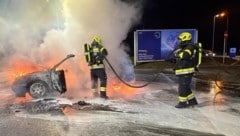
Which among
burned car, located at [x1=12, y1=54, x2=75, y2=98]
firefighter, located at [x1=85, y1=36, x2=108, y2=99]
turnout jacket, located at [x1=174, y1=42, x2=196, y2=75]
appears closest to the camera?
turnout jacket, located at [x1=174, y1=42, x2=196, y2=75]

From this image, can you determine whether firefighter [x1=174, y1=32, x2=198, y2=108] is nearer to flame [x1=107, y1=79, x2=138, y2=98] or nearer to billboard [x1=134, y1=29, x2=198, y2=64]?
flame [x1=107, y1=79, x2=138, y2=98]

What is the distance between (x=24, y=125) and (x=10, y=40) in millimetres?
12082

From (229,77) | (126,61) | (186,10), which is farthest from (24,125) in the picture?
(186,10)

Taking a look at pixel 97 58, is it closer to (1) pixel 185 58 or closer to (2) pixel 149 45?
(1) pixel 185 58

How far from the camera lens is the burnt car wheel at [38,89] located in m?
11.4

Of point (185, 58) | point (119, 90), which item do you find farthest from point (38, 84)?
point (185, 58)

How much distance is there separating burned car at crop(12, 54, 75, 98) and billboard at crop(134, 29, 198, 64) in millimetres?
12534

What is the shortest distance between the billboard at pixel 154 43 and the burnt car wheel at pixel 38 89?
41.5 feet

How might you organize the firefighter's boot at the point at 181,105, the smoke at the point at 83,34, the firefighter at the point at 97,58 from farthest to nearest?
1. the smoke at the point at 83,34
2. the firefighter at the point at 97,58
3. the firefighter's boot at the point at 181,105

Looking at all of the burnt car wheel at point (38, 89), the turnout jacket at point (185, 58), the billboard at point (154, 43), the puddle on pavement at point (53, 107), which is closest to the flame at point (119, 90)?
the puddle on pavement at point (53, 107)

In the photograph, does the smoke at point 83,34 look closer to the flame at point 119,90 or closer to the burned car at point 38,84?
the flame at point 119,90

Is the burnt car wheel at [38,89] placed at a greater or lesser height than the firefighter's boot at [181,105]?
greater

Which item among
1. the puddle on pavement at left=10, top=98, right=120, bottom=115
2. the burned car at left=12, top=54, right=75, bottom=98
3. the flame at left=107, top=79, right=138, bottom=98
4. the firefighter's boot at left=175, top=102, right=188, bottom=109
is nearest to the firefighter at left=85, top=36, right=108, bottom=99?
the flame at left=107, top=79, right=138, bottom=98

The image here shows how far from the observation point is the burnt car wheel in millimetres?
11406
